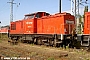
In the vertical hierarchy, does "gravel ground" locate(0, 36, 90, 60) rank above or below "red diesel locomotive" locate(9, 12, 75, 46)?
below

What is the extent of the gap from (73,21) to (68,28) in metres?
Answer: 1.18

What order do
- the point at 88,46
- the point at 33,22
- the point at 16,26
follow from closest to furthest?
1. the point at 88,46
2. the point at 33,22
3. the point at 16,26

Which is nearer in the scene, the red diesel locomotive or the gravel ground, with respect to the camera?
the gravel ground

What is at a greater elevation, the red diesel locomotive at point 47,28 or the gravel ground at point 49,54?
the red diesel locomotive at point 47,28

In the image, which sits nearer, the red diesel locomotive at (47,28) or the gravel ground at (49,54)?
the gravel ground at (49,54)

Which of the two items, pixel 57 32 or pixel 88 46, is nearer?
pixel 88 46

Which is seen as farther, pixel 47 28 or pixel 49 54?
pixel 47 28

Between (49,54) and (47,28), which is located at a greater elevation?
(47,28)

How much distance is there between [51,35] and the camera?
15289mm

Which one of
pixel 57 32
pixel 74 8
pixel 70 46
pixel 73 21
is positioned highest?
pixel 74 8

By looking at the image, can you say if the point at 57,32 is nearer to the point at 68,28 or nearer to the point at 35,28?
the point at 68,28

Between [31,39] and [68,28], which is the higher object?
[68,28]

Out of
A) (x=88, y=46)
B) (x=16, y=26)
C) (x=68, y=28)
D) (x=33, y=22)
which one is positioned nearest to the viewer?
(x=88, y=46)

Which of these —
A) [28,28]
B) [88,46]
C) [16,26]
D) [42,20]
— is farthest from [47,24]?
[16,26]
